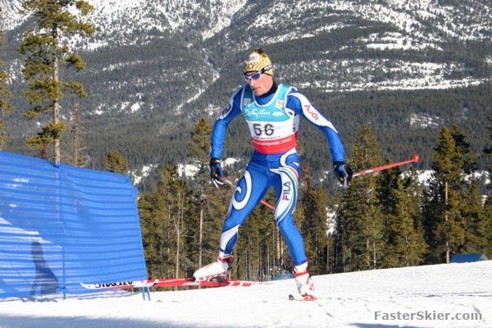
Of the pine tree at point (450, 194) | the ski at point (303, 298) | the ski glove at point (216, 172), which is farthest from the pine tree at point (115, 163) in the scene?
the ski at point (303, 298)

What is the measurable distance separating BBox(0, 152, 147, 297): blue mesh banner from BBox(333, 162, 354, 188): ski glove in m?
3.44

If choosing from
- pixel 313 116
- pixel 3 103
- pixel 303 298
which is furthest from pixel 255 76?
pixel 3 103

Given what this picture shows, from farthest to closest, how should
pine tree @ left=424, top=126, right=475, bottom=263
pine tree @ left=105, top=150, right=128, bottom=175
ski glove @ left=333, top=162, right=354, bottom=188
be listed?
pine tree @ left=105, top=150, right=128, bottom=175, pine tree @ left=424, top=126, right=475, bottom=263, ski glove @ left=333, top=162, right=354, bottom=188

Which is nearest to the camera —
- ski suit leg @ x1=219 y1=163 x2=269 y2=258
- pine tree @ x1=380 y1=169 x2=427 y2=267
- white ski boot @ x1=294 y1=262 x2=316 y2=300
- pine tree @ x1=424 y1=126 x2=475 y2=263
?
white ski boot @ x1=294 y1=262 x2=316 y2=300

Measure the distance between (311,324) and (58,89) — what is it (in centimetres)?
2758

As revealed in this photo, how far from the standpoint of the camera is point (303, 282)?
818 cm

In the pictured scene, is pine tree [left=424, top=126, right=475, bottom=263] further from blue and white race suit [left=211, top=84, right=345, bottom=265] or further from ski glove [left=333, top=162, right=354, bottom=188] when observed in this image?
ski glove [left=333, top=162, right=354, bottom=188]

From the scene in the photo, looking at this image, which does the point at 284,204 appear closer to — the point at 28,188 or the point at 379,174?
the point at 28,188

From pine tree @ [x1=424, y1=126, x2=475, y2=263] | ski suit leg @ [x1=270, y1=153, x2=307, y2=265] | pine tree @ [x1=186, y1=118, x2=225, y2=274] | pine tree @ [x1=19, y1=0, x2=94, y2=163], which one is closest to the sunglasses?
ski suit leg @ [x1=270, y1=153, x2=307, y2=265]

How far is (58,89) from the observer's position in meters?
Answer: 31.9

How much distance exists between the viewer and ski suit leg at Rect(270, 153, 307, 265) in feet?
27.3

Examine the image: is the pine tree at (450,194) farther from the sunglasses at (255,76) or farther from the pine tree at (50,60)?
the sunglasses at (255,76)

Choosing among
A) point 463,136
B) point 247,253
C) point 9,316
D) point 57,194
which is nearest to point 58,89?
point 57,194

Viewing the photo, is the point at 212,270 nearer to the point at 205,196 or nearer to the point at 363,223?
the point at 205,196
